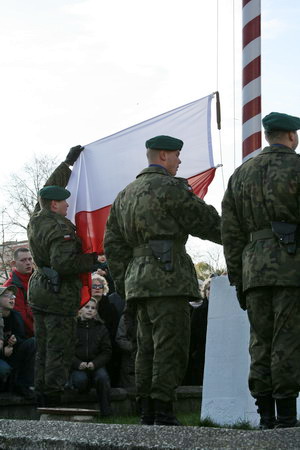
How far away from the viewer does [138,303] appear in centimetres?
758

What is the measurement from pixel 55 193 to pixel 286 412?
181 inches

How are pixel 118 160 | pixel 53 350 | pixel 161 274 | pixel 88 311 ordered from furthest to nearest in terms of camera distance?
pixel 88 311 → pixel 118 160 → pixel 53 350 → pixel 161 274

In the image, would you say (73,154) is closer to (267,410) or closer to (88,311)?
(88,311)

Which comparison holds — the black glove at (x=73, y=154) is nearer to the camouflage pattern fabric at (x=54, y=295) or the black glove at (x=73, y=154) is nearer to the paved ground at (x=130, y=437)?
the camouflage pattern fabric at (x=54, y=295)

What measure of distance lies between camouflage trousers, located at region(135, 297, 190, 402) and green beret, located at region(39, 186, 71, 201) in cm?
308

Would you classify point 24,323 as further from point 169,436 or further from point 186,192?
point 169,436

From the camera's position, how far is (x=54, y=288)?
10289mm

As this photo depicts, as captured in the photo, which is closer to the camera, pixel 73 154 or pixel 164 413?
pixel 164 413

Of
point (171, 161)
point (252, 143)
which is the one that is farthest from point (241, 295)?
point (252, 143)

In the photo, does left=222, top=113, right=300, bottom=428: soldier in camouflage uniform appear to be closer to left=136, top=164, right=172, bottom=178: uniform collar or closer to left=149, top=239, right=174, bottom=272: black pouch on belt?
left=149, top=239, right=174, bottom=272: black pouch on belt

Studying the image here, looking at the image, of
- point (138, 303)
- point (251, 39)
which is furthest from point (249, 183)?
point (251, 39)

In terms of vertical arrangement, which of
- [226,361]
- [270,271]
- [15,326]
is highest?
[270,271]

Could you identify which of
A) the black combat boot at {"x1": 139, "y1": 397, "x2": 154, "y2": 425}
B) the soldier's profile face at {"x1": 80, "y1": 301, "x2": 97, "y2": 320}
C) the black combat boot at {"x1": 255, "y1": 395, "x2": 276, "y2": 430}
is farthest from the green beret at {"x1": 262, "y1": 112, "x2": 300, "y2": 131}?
the soldier's profile face at {"x1": 80, "y1": 301, "x2": 97, "y2": 320}

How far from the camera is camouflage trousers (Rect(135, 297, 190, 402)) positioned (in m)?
7.20
